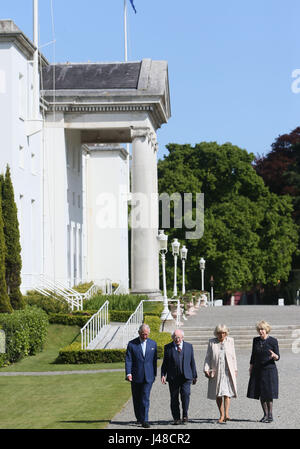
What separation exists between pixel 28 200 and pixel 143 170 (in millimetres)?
9953

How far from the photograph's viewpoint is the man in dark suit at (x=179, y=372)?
50.9ft

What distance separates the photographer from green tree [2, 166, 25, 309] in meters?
33.5

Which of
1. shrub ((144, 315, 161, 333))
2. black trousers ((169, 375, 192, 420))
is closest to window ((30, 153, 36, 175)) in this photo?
shrub ((144, 315, 161, 333))

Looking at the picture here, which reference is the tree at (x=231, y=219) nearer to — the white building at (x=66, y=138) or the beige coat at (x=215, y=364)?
the white building at (x=66, y=138)

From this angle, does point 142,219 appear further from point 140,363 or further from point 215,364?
point 215,364

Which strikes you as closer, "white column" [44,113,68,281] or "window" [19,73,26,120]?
"window" [19,73,26,120]

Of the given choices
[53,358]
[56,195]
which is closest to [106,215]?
[56,195]

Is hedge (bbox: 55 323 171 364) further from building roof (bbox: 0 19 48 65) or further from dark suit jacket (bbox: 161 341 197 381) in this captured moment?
building roof (bbox: 0 19 48 65)

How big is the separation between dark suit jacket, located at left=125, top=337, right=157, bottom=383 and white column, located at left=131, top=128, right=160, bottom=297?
34.7 meters

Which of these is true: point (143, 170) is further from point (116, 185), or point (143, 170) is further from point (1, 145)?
point (116, 185)

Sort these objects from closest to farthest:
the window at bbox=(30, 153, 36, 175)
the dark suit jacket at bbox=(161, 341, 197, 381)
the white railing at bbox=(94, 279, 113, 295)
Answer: the dark suit jacket at bbox=(161, 341, 197, 381), the window at bbox=(30, 153, 36, 175), the white railing at bbox=(94, 279, 113, 295)

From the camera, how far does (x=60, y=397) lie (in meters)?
20.0

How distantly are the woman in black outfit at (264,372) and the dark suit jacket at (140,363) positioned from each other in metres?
1.62

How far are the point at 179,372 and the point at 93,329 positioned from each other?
18370 mm
